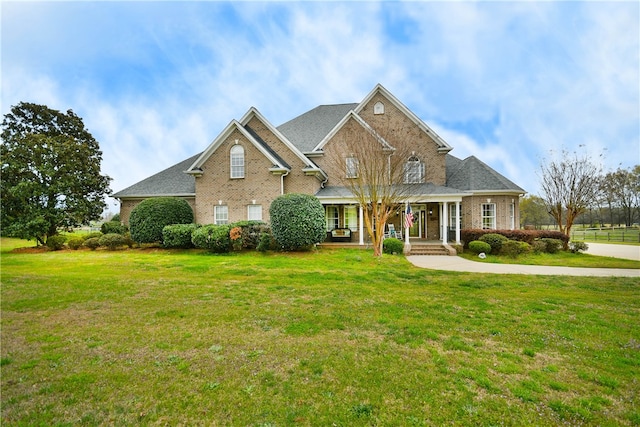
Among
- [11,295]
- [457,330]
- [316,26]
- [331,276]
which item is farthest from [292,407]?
[316,26]

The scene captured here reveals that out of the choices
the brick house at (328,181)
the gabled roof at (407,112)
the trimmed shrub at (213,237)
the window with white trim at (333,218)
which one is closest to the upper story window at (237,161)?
the brick house at (328,181)

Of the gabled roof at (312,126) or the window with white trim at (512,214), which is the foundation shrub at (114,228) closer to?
the gabled roof at (312,126)

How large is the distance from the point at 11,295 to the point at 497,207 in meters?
23.5

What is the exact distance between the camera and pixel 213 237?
16.0 metres

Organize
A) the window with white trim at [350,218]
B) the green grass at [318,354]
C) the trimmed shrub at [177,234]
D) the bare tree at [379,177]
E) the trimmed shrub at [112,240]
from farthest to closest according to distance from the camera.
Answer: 1. the window with white trim at [350,218]
2. the trimmed shrub at [112,240]
3. the trimmed shrub at [177,234]
4. the bare tree at [379,177]
5. the green grass at [318,354]

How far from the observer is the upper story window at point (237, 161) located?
64.4 feet

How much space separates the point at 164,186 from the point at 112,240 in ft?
17.8

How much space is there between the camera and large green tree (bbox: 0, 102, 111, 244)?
760 inches

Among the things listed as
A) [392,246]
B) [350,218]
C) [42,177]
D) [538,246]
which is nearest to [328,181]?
[350,218]

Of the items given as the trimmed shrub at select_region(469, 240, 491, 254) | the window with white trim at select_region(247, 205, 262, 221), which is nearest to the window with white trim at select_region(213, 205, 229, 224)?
the window with white trim at select_region(247, 205, 262, 221)

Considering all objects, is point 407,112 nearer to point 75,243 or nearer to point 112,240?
point 112,240

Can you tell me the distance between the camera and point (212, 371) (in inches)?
160

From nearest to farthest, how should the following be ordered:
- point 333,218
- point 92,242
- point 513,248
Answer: point 513,248 < point 92,242 < point 333,218

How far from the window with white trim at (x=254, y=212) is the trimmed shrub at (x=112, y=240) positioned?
25.6 feet
